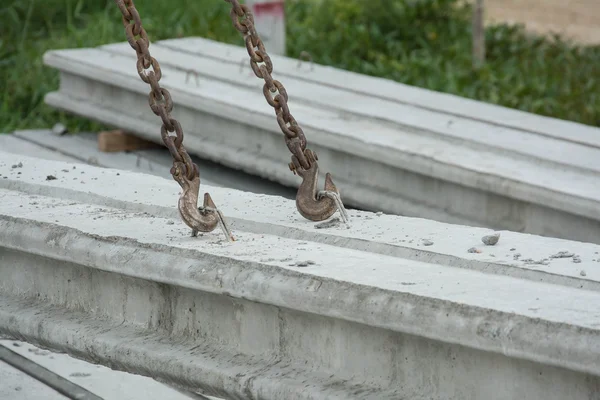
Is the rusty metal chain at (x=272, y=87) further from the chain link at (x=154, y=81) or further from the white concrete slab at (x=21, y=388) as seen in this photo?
the white concrete slab at (x=21, y=388)

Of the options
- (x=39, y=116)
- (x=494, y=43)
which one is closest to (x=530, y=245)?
(x=39, y=116)

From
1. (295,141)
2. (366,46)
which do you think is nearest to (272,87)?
(295,141)

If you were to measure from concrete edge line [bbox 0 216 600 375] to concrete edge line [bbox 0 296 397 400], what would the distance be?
0.12m

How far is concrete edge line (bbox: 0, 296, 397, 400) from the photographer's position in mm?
1788

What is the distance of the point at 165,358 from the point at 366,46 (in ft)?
16.9

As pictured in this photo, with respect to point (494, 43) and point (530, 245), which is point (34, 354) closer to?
point (530, 245)

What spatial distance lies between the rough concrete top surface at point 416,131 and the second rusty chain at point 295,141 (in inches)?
46.3

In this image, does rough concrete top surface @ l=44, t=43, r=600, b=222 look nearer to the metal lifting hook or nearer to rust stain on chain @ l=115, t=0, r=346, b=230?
rust stain on chain @ l=115, t=0, r=346, b=230

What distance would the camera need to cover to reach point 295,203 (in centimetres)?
237

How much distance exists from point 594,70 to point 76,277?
4.95 metres

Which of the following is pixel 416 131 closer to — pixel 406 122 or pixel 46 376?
pixel 406 122

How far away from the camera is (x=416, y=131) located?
13.3ft

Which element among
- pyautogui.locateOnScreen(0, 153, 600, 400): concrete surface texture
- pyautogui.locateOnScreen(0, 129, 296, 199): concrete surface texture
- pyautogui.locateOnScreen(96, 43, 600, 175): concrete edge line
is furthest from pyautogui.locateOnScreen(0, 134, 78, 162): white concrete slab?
pyautogui.locateOnScreen(0, 153, 600, 400): concrete surface texture

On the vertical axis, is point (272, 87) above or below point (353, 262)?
above
